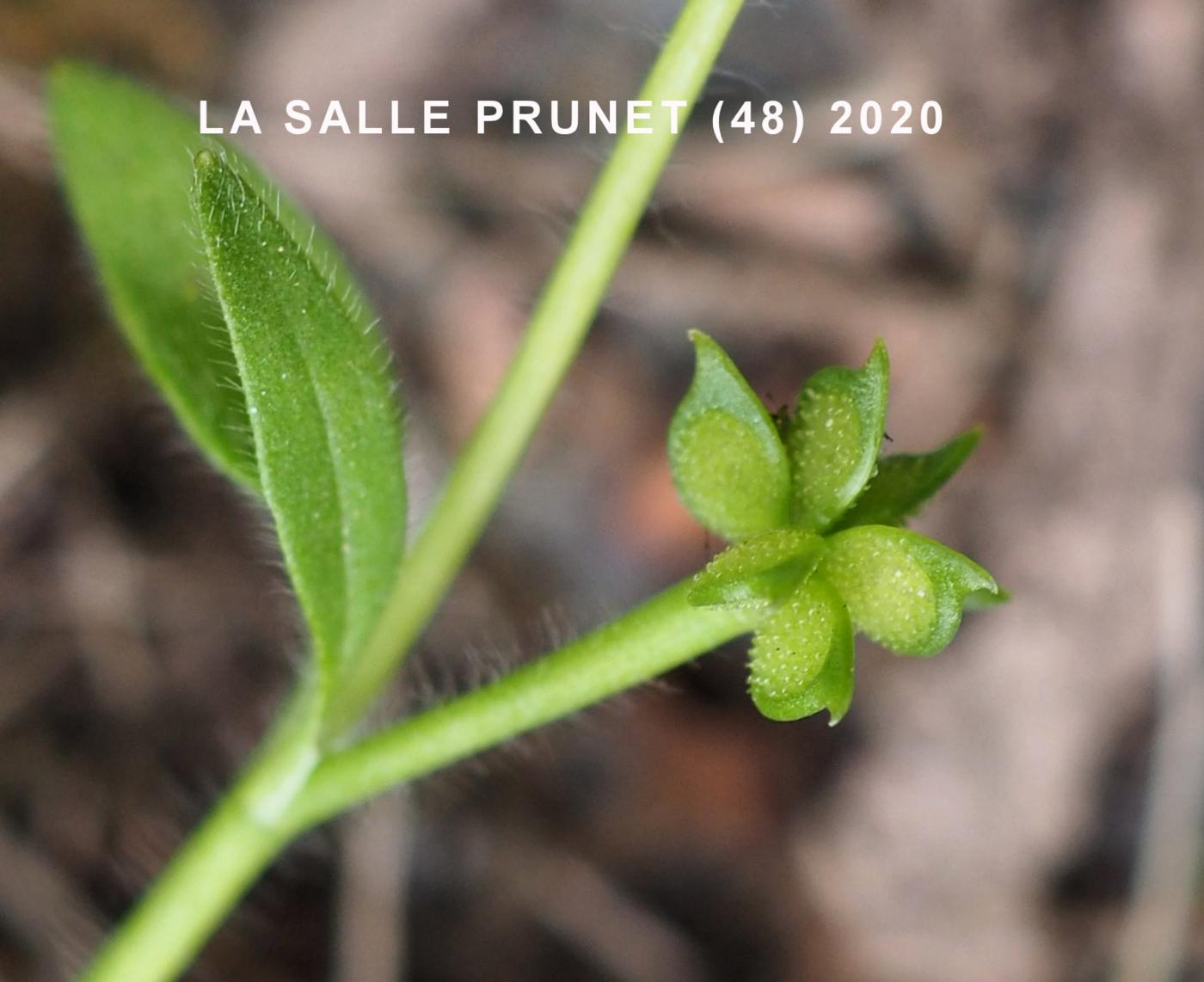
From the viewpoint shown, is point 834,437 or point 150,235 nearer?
point 834,437

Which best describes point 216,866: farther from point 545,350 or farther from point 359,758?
point 545,350

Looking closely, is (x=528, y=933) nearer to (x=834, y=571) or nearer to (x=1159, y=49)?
(x=834, y=571)

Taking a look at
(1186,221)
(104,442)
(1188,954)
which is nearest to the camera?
(104,442)

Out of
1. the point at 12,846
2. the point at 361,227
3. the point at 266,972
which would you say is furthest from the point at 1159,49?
the point at 12,846

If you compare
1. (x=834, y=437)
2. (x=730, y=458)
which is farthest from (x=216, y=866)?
(x=834, y=437)

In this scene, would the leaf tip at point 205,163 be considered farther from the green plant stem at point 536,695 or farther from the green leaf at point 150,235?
the green plant stem at point 536,695

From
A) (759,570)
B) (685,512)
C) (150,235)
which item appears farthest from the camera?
(685,512)
